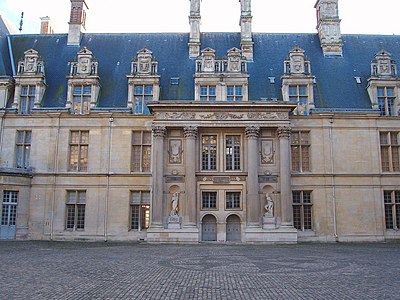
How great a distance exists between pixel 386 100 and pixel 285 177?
10489 millimetres

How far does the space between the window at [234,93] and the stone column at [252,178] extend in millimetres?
3470

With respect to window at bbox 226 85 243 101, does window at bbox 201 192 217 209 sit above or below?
below

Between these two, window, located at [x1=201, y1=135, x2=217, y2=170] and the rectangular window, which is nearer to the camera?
window, located at [x1=201, y1=135, x2=217, y2=170]

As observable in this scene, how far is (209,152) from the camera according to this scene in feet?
92.9

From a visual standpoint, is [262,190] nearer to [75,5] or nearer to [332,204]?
[332,204]

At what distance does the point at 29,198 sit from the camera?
2850 centimetres

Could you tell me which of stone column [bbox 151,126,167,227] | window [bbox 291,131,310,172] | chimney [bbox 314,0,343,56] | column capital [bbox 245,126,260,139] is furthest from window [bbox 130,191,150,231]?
chimney [bbox 314,0,343,56]

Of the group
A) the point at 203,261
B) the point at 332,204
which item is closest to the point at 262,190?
the point at 332,204

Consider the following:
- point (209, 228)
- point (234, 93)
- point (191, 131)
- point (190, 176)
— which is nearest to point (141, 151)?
point (191, 131)

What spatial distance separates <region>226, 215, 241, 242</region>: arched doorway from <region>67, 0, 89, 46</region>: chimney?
2048 cm

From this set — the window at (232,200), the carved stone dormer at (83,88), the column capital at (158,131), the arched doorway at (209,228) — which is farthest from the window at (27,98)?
the window at (232,200)

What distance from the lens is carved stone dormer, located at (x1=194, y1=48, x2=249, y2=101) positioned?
29.6 m

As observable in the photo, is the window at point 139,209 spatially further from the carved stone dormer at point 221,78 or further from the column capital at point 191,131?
the carved stone dormer at point 221,78

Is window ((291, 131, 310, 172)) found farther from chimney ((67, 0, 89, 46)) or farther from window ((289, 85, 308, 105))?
chimney ((67, 0, 89, 46))
